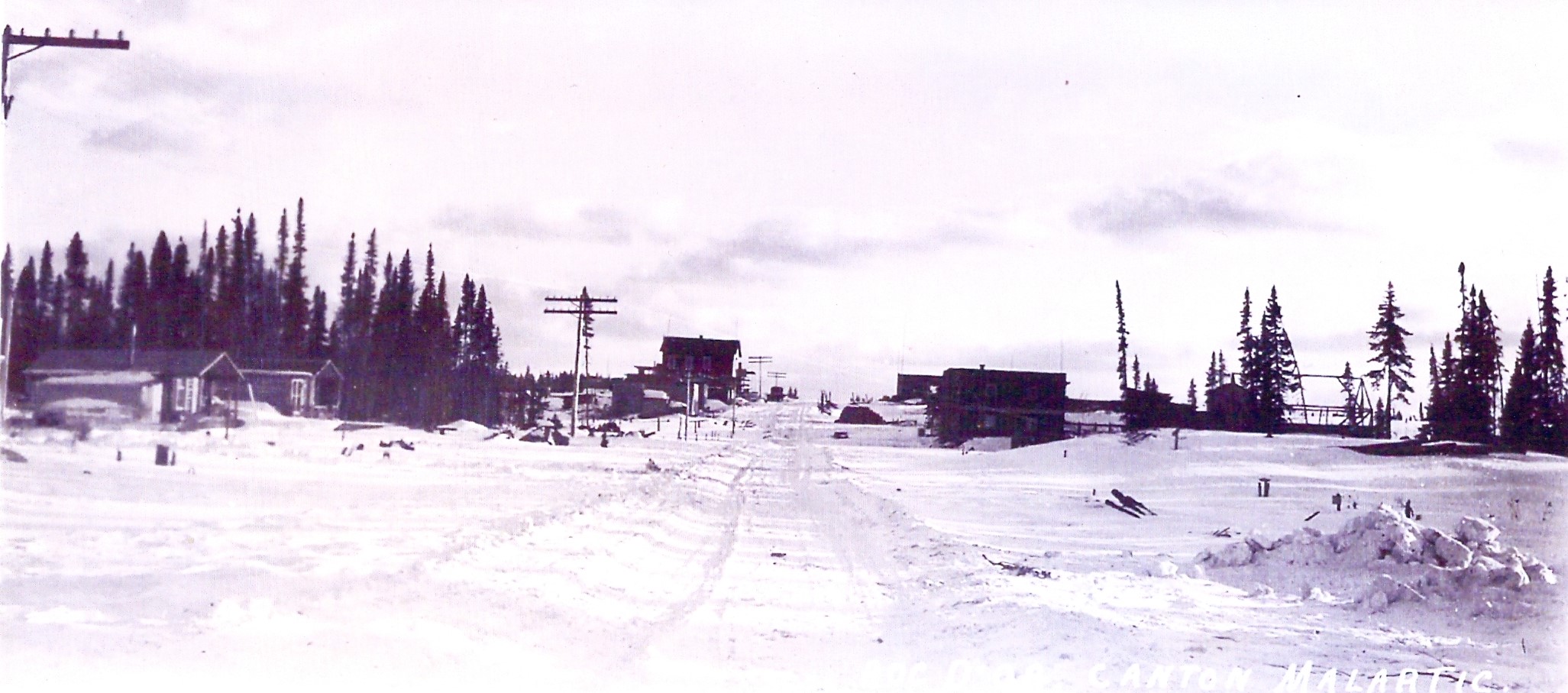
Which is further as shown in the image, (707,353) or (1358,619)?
(707,353)

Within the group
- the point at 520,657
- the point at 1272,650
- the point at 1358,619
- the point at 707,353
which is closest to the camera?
the point at 520,657

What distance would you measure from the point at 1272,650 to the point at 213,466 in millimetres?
15222

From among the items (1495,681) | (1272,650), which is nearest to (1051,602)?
(1272,650)

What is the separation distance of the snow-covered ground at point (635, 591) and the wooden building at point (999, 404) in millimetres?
40207

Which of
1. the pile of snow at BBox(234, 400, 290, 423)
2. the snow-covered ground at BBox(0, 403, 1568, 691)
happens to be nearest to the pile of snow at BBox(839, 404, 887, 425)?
the snow-covered ground at BBox(0, 403, 1568, 691)

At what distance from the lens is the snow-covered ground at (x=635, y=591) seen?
866 centimetres

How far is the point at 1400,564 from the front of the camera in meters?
13.5

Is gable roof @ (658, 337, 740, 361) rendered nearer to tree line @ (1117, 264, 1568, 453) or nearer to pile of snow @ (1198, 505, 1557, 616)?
tree line @ (1117, 264, 1568, 453)

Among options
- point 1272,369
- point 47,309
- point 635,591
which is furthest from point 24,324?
point 1272,369

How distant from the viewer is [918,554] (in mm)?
16422

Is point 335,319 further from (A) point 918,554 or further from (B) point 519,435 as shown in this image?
(B) point 519,435

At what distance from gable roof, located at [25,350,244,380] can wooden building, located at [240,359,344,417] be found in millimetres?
631

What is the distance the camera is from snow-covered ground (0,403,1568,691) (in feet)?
28.4

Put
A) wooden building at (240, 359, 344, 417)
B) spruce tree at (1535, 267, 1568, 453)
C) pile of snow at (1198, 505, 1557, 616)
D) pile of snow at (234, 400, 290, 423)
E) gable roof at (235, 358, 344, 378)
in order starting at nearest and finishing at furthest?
pile of snow at (1198, 505, 1557, 616)
gable roof at (235, 358, 344, 378)
wooden building at (240, 359, 344, 417)
pile of snow at (234, 400, 290, 423)
spruce tree at (1535, 267, 1568, 453)
